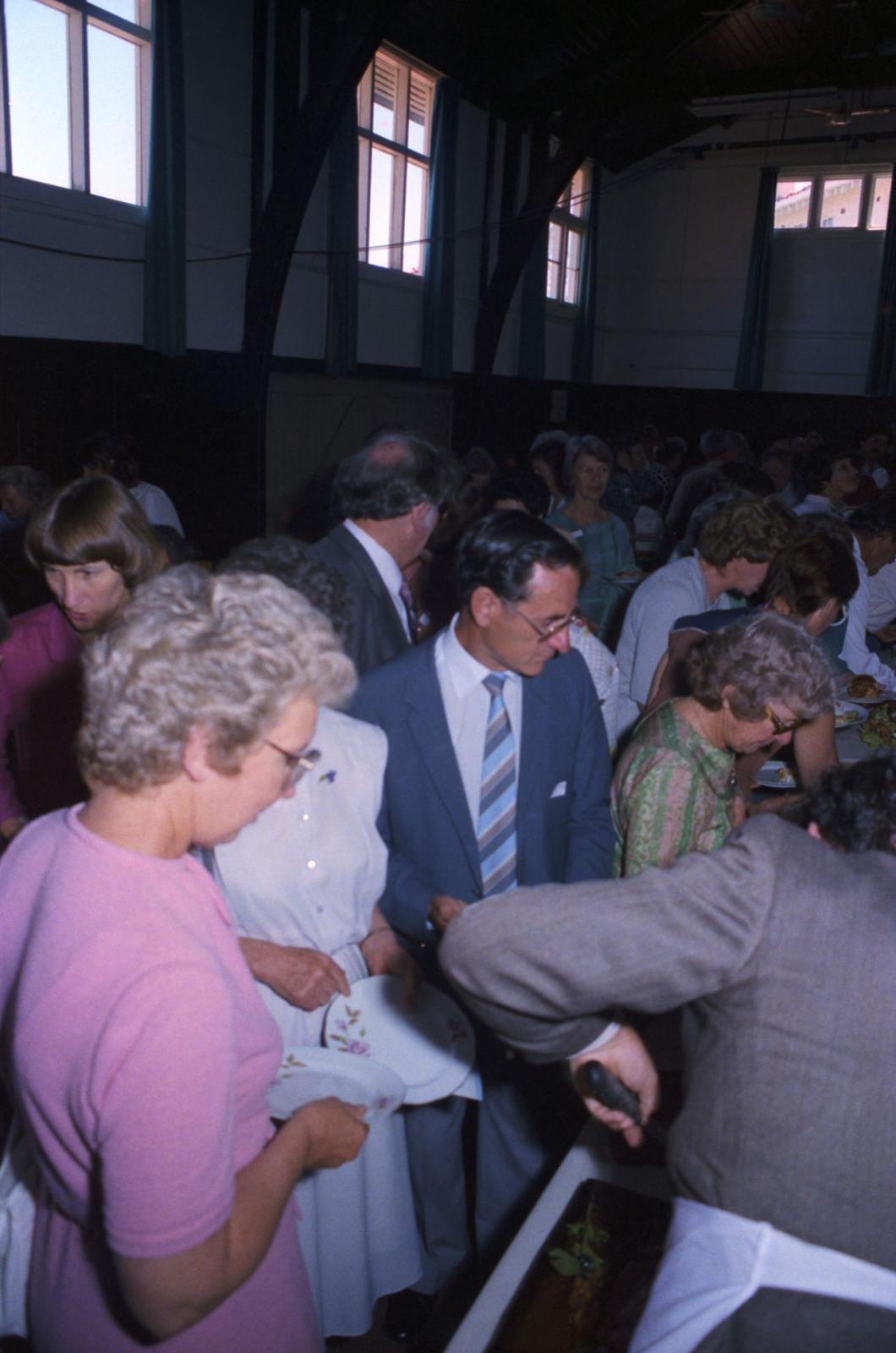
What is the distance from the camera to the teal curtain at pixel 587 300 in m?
14.6

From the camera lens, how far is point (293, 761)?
109cm

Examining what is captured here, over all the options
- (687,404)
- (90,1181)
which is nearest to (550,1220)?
(90,1181)

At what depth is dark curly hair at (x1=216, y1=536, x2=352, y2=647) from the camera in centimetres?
194

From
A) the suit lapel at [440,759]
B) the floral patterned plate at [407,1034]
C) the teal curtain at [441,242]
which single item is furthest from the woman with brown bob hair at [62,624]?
the teal curtain at [441,242]

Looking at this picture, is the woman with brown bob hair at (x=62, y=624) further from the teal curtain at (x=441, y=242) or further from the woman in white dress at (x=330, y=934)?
the teal curtain at (x=441, y=242)

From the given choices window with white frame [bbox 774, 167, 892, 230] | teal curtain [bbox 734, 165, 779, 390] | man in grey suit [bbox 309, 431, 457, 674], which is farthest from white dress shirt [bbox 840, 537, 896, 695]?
window with white frame [bbox 774, 167, 892, 230]

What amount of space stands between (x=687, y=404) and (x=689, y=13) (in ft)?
20.2

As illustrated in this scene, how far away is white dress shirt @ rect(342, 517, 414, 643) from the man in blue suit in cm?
58

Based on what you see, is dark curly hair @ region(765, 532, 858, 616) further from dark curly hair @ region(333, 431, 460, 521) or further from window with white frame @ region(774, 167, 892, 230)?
window with white frame @ region(774, 167, 892, 230)

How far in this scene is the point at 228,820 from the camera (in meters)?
1.06

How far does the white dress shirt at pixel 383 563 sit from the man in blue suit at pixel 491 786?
1.90ft

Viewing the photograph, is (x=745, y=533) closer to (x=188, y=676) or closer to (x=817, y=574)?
(x=817, y=574)

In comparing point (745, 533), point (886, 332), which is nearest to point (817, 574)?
point (745, 533)

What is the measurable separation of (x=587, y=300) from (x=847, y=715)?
1326cm
